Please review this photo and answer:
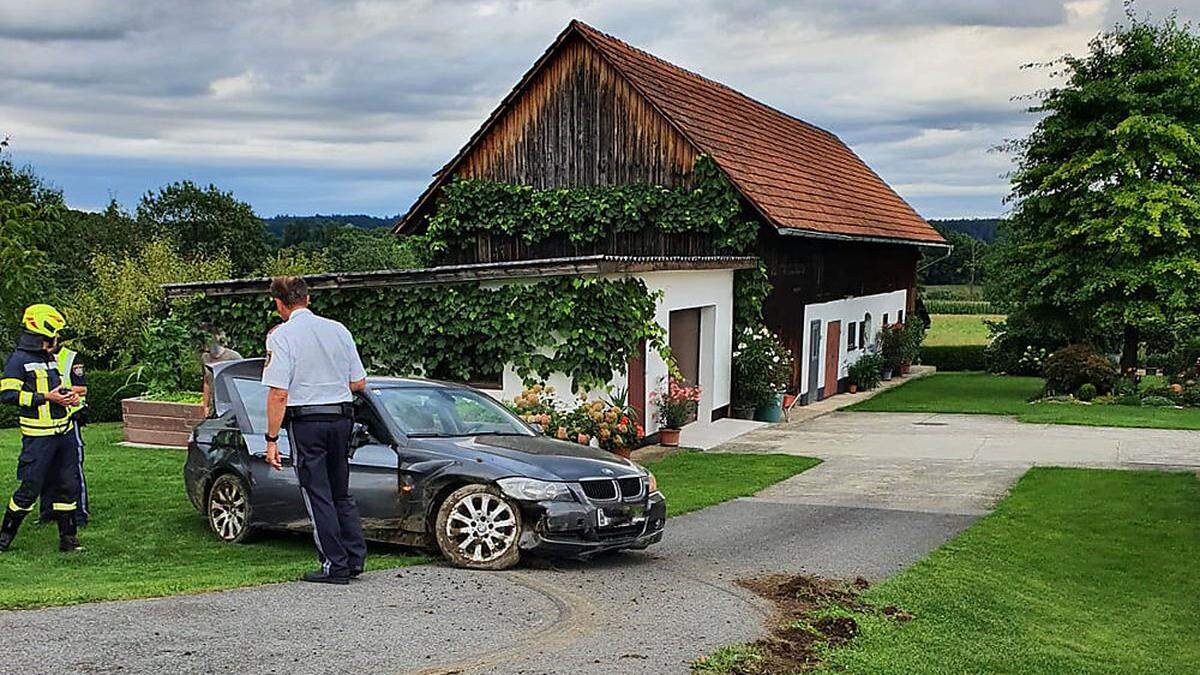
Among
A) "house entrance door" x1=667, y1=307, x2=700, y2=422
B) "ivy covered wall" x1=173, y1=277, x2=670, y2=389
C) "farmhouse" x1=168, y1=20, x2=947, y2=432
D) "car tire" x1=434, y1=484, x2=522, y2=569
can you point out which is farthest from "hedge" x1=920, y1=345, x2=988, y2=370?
"car tire" x1=434, y1=484, x2=522, y2=569

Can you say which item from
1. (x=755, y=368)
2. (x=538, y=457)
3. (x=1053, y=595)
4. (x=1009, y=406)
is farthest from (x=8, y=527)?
(x=1009, y=406)

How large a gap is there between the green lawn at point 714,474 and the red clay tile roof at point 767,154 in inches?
226

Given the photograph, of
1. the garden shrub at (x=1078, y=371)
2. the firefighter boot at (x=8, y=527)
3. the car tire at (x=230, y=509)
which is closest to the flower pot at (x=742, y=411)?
the garden shrub at (x=1078, y=371)

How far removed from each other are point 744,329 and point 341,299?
7907mm

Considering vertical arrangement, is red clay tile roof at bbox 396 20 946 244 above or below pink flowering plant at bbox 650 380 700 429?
above

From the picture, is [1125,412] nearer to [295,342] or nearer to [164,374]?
[164,374]

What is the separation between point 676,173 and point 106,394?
13.1m

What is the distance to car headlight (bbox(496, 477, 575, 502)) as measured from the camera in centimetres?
850

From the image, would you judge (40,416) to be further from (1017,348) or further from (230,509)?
(1017,348)

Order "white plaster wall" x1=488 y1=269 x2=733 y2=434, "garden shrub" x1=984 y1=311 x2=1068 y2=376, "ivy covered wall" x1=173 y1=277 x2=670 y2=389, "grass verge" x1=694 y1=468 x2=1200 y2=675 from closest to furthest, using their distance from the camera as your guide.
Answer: "grass verge" x1=694 y1=468 x2=1200 y2=675 → "ivy covered wall" x1=173 y1=277 x2=670 y2=389 → "white plaster wall" x1=488 y1=269 x2=733 y2=434 → "garden shrub" x1=984 y1=311 x2=1068 y2=376

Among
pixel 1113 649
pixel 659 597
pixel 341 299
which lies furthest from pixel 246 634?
pixel 341 299

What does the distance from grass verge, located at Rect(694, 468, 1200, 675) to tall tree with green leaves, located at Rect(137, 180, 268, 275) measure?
2099 inches

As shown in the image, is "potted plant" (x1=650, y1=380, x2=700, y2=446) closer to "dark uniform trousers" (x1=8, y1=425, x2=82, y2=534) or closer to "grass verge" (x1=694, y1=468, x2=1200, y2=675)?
"grass verge" (x1=694, y1=468, x2=1200, y2=675)

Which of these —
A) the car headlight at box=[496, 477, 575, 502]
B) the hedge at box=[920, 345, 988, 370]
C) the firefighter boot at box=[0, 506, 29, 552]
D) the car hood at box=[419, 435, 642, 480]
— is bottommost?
the hedge at box=[920, 345, 988, 370]
